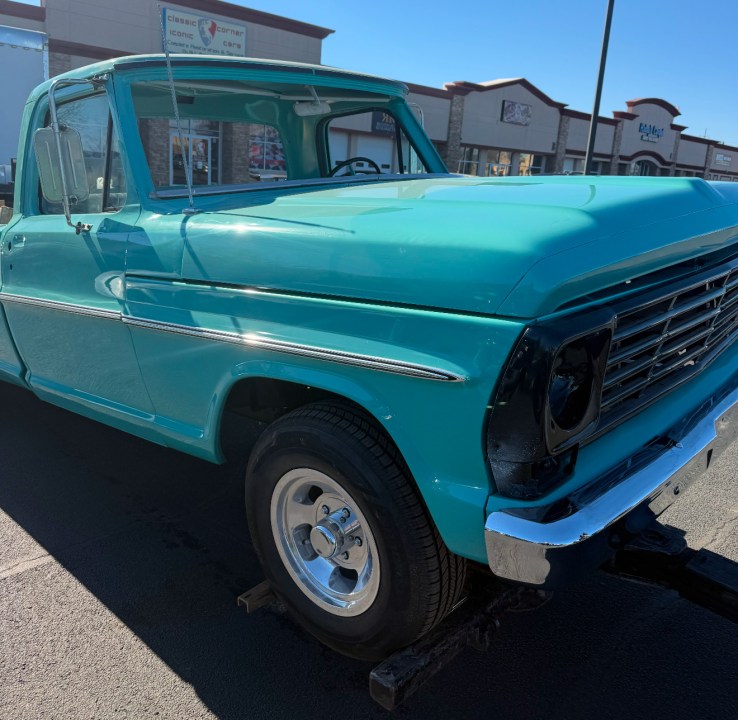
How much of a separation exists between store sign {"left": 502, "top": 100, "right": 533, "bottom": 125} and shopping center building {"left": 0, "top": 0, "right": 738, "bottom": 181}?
0.14ft

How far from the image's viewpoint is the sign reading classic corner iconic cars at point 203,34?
17.8 metres

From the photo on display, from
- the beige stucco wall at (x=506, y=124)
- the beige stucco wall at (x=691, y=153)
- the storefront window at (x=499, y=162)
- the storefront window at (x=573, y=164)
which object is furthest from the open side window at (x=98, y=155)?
the beige stucco wall at (x=691, y=153)

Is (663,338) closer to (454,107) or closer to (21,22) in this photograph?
(21,22)

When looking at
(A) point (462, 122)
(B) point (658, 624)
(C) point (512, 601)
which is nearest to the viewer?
(C) point (512, 601)

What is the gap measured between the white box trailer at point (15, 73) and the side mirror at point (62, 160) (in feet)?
19.3

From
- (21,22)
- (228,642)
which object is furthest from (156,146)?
(21,22)

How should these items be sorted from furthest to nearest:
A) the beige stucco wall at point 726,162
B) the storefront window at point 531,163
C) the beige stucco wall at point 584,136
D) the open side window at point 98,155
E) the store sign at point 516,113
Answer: the beige stucco wall at point 726,162 → the beige stucco wall at point 584,136 → the storefront window at point 531,163 → the store sign at point 516,113 → the open side window at point 98,155

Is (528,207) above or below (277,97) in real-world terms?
below

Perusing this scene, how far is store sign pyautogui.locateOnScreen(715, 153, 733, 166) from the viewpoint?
41.5 m

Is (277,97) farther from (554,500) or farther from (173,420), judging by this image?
(554,500)

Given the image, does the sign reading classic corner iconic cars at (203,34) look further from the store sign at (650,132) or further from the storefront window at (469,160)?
the store sign at (650,132)

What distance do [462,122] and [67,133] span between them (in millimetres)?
26757

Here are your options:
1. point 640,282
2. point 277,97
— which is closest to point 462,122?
point 277,97

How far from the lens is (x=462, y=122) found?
2762 cm
